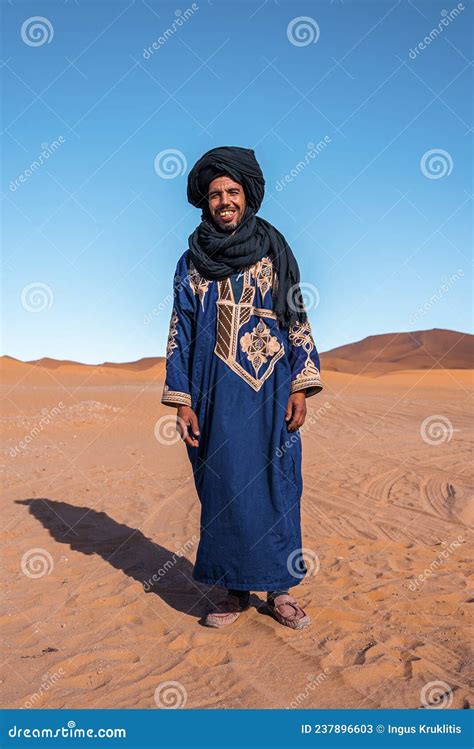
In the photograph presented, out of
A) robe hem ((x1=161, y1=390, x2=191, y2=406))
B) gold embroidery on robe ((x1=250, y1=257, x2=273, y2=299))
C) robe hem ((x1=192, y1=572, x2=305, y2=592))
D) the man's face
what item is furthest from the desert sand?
the man's face

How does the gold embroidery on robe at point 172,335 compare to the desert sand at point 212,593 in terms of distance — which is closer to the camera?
the desert sand at point 212,593

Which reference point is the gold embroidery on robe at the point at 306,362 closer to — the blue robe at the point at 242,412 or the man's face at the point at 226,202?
the blue robe at the point at 242,412

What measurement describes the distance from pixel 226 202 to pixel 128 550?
3.06m

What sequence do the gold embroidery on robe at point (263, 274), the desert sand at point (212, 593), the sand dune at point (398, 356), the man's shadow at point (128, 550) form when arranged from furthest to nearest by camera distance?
the sand dune at point (398, 356)
the man's shadow at point (128, 550)
the gold embroidery on robe at point (263, 274)
the desert sand at point (212, 593)

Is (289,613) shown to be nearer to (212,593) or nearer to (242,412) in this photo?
(212,593)

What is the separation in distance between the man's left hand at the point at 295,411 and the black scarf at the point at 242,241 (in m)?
0.45

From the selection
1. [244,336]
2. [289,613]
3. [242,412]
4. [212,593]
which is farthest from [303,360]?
[212,593]

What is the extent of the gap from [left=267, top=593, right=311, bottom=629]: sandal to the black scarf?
1.63 m

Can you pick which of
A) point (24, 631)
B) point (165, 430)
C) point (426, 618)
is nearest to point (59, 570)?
point (24, 631)

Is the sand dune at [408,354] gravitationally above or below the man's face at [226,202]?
above

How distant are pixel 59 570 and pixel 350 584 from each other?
2133 mm

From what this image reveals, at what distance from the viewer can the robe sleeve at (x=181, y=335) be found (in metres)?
4.13

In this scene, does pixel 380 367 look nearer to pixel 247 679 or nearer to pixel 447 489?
pixel 447 489

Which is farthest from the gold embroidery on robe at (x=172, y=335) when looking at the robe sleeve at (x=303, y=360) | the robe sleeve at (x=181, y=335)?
the robe sleeve at (x=303, y=360)
